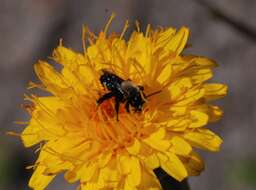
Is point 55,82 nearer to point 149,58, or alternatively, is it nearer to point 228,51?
point 149,58

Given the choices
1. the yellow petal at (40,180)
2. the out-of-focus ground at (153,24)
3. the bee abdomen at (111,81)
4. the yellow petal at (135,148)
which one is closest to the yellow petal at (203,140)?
the yellow petal at (135,148)

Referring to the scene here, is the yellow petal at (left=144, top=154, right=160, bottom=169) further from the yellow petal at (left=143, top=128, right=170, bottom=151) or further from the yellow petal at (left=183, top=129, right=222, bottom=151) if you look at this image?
the yellow petal at (left=183, top=129, right=222, bottom=151)

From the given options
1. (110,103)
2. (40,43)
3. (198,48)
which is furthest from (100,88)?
(40,43)

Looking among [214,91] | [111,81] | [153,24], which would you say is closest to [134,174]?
[111,81]

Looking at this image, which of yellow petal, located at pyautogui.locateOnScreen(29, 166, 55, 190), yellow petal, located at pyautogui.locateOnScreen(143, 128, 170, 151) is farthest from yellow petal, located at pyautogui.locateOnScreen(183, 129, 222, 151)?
yellow petal, located at pyautogui.locateOnScreen(29, 166, 55, 190)

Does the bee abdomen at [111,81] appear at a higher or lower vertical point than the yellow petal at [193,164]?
higher

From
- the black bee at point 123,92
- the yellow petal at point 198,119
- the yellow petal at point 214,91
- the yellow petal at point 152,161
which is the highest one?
the black bee at point 123,92

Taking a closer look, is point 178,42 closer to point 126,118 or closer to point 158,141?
point 126,118

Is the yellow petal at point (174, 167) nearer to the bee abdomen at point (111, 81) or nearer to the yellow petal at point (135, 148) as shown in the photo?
the yellow petal at point (135, 148)
